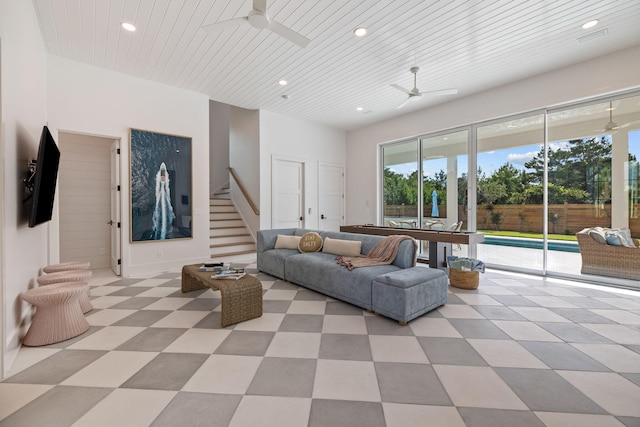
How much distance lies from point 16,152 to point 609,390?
4.66 metres

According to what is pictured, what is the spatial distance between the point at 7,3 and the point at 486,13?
14.0 ft

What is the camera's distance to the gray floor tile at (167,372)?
1.77 metres

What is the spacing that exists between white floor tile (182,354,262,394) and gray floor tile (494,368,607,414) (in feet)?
5.64

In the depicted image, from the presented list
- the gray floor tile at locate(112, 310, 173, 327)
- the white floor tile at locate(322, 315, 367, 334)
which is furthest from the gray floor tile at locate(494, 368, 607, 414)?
the gray floor tile at locate(112, 310, 173, 327)

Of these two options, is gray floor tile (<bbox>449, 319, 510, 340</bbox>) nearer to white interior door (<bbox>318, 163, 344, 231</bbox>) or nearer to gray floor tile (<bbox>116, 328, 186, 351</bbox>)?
gray floor tile (<bbox>116, 328, 186, 351</bbox>)

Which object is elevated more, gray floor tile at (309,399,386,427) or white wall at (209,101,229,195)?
white wall at (209,101,229,195)

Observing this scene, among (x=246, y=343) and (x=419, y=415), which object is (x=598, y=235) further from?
(x=246, y=343)

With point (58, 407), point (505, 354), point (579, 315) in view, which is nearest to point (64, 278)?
point (58, 407)

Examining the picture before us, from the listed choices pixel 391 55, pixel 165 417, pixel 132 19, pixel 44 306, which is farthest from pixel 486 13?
pixel 44 306

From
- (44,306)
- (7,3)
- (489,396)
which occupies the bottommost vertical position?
(489,396)

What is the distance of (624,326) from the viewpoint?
8.59ft

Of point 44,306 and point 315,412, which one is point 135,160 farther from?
point 315,412

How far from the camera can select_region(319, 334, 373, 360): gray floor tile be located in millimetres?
2111

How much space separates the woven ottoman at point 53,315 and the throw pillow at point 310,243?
8.59 ft
